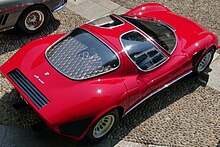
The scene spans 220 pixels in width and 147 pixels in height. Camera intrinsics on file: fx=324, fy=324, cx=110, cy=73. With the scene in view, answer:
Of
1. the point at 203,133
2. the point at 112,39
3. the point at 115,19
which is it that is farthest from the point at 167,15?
the point at 203,133

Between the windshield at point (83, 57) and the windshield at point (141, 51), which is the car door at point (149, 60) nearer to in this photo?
the windshield at point (141, 51)

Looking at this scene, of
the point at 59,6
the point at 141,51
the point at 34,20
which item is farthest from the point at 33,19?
the point at 141,51

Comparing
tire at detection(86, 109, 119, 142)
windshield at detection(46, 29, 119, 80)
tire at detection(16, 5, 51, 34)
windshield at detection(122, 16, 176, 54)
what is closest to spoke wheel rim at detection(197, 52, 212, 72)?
windshield at detection(122, 16, 176, 54)

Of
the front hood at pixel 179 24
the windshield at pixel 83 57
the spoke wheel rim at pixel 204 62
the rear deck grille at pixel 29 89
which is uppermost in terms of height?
the windshield at pixel 83 57

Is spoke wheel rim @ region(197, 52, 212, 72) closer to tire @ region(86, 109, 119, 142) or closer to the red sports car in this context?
the red sports car

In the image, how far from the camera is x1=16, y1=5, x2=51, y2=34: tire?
642 cm

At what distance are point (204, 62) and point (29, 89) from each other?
3347 mm

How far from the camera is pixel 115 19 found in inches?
209

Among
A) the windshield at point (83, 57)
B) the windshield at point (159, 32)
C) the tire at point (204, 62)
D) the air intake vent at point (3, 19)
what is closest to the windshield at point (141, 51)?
the windshield at point (159, 32)

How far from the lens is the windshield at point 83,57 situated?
4504 mm

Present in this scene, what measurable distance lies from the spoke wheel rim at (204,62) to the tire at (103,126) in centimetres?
Answer: 221

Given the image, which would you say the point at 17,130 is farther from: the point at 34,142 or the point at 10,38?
the point at 10,38

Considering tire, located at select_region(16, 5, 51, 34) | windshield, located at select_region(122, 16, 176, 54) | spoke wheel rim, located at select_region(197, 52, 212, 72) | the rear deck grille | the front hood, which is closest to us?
the rear deck grille

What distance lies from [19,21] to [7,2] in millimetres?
529
